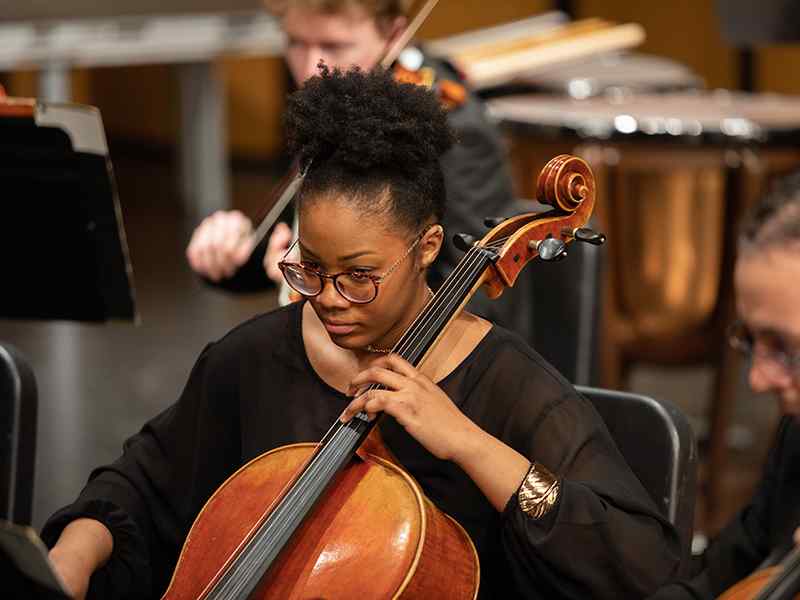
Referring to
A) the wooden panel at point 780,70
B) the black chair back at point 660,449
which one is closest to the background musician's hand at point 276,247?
the black chair back at point 660,449

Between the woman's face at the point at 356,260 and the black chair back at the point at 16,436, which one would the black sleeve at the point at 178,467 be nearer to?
the black chair back at the point at 16,436

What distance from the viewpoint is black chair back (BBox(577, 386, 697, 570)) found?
193 centimetres

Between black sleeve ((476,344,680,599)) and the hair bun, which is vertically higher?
the hair bun

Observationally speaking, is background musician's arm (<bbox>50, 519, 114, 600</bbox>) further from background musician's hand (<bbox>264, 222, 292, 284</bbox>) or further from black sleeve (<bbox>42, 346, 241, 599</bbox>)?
background musician's hand (<bbox>264, 222, 292, 284</bbox>)

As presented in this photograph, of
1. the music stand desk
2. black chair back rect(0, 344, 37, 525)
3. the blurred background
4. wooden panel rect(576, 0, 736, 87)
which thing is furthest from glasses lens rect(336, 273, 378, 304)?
wooden panel rect(576, 0, 736, 87)

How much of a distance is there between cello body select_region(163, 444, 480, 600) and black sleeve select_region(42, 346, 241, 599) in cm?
17

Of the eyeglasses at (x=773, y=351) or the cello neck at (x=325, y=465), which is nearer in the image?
the eyeglasses at (x=773, y=351)

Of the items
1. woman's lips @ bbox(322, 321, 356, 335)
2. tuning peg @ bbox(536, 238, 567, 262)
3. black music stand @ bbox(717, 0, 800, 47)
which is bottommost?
woman's lips @ bbox(322, 321, 356, 335)

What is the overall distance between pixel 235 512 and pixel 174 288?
4.12m

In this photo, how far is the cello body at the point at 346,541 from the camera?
5.17ft

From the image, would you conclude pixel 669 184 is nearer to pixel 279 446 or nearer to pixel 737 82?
pixel 279 446

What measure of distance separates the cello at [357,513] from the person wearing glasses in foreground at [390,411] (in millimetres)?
56

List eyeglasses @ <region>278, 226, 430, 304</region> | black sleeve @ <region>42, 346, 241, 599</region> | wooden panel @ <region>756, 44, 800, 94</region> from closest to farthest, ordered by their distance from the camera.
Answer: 1. eyeglasses @ <region>278, 226, 430, 304</region>
2. black sleeve @ <region>42, 346, 241, 599</region>
3. wooden panel @ <region>756, 44, 800, 94</region>

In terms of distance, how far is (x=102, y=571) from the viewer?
5.89ft
